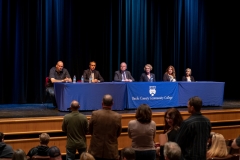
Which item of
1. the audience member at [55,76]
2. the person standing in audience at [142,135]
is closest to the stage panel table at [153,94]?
the audience member at [55,76]

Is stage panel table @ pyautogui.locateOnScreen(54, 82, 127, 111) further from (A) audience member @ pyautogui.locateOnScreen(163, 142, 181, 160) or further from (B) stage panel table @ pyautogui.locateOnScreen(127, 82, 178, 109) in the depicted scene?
(A) audience member @ pyautogui.locateOnScreen(163, 142, 181, 160)

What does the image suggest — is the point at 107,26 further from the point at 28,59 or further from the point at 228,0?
the point at 228,0

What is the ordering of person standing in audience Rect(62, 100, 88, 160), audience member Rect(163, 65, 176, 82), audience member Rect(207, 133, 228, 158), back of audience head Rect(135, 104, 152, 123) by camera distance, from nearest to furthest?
audience member Rect(207, 133, 228, 158) < back of audience head Rect(135, 104, 152, 123) < person standing in audience Rect(62, 100, 88, 160) < audience member Rect(163, 65, 176, 82)

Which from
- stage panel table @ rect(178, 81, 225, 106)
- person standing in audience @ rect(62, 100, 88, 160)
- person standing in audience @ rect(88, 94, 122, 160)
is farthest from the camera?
stage panel table @ rect(178, 81, 225, 106)

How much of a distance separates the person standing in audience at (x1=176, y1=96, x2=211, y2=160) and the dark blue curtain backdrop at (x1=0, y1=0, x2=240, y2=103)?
23.9 ft

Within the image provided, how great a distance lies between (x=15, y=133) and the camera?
23.6ft

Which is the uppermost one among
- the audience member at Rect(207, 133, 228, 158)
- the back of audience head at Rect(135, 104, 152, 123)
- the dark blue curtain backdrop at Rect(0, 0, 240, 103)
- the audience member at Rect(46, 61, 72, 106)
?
the dark blue curtain backdrop at Rect(0, 0, 240, 103)

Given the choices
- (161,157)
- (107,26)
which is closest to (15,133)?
(161,157)

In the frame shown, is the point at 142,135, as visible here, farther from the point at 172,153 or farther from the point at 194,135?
the point at 172,153

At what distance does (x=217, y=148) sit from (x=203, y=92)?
498 centimetres

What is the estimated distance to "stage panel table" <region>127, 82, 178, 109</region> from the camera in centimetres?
879

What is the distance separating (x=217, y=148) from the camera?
4691 millimetres

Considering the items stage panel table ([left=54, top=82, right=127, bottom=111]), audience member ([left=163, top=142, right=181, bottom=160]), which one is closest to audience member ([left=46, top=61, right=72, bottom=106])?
stage panel table ([left=54, top=82, right=127, bottom=111])

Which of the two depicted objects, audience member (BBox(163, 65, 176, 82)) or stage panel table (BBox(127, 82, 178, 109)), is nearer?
stage panel table (BBox(127, 82, 178, 109))
